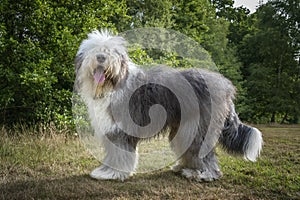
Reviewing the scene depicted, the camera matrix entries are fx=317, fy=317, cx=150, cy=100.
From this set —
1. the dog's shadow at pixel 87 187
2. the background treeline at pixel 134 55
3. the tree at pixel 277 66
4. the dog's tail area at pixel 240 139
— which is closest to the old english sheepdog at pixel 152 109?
the dog's tail area at pixel 240 139

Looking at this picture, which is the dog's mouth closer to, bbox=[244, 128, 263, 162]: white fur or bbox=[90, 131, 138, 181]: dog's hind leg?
bbox=[90, 131, 138, 181]: dog's hind leg

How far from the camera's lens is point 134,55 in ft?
17.0

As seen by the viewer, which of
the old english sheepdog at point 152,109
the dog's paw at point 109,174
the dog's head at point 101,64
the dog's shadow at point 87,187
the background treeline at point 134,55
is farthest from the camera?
the background treeline at point 134,55

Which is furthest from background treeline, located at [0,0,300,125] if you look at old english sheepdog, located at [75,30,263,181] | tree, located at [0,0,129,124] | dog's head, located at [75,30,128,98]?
old english sheepdog, located at [75,30,263,181]

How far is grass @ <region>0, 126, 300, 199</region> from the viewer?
9.50 feet

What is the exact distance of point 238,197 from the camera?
2.88m

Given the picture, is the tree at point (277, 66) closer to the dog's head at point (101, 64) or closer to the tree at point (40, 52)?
the tree at point (40, 52)

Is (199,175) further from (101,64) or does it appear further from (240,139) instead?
(101,64)

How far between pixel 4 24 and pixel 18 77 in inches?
A: 38.2

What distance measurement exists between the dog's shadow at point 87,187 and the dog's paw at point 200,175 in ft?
0.26

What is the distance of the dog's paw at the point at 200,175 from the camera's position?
11.0ft

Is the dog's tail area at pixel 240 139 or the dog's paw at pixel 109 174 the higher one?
the dog's tail area at pixel 240 139

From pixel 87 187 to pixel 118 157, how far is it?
43cm

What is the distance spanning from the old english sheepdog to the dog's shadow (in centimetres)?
15
